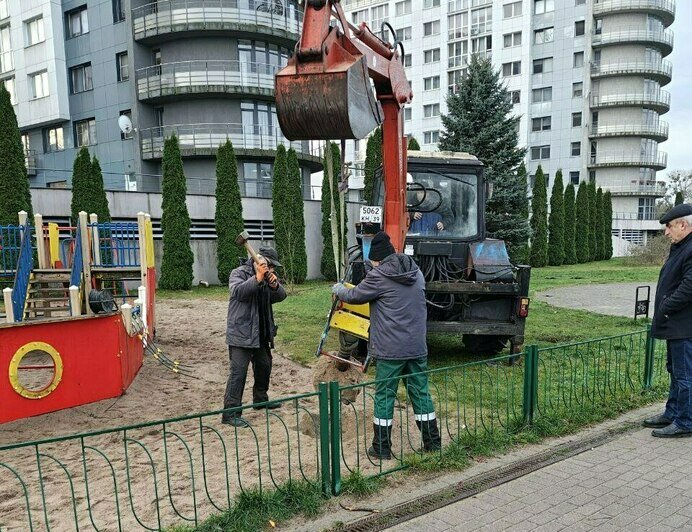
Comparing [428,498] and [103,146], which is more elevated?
[103,146]

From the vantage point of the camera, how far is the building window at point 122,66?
79.8 ft

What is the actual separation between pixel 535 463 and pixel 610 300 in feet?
40.0

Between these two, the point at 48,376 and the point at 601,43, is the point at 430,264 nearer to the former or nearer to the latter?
the point at 48,376

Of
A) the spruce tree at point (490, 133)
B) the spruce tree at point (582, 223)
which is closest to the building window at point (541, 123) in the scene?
the spruce tree at point (582, 223)

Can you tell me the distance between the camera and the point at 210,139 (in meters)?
23.5

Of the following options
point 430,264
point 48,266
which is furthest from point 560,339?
point 48,266

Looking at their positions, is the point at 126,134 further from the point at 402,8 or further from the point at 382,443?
the point at 402,8

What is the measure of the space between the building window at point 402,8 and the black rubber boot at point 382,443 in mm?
47411

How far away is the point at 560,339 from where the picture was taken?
9.17m

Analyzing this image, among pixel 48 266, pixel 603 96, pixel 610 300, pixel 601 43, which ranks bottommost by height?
pixel 610 300

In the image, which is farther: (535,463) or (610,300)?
(610,300)

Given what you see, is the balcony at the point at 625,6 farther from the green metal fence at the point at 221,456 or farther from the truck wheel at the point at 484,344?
the green metal fence at the point at 221,456

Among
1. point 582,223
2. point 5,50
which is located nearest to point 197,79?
point 5,50

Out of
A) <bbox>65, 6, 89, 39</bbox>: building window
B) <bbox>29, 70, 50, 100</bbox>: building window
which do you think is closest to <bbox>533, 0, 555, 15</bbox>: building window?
<bbox>65, 6, 89, 39</bbox>: building window
